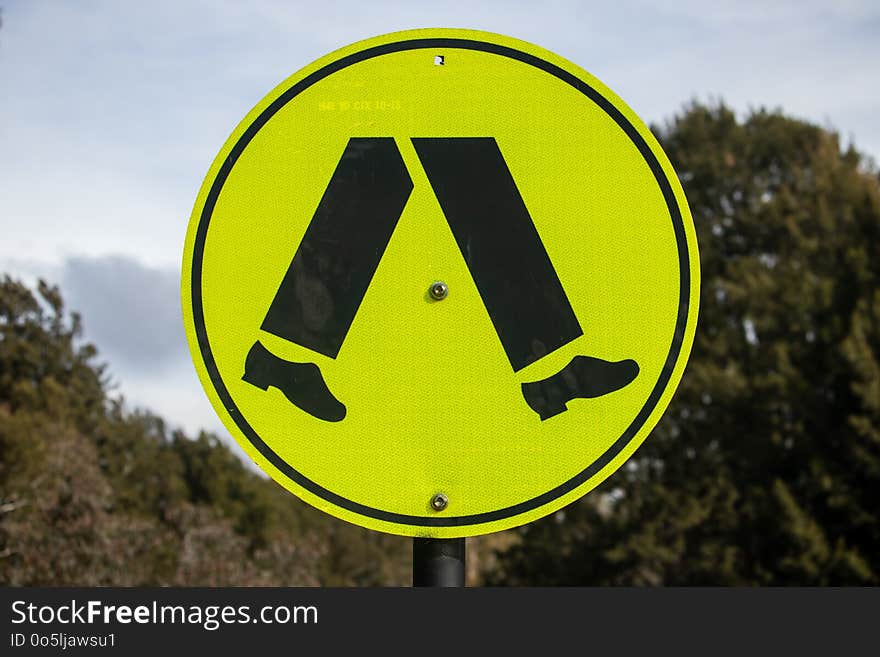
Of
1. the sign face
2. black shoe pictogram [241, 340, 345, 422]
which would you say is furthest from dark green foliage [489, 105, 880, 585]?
black shoe pictogram [241, 340, 345, 422]

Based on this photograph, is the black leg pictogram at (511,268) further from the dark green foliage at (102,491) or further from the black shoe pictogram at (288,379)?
the dark green foliage at (102,491)

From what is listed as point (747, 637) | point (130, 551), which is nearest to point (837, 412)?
point (130, 551)

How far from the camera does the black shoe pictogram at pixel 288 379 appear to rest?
1.83 meters

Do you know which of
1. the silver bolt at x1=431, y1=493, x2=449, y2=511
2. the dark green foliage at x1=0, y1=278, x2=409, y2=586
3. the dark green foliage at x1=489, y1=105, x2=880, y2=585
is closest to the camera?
the silver bolt at x1=431, y1=493, x2=449, y2=511

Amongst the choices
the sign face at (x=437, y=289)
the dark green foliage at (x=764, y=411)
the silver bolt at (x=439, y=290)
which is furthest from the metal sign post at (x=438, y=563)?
the dark green foliage at (x=764, y=411)

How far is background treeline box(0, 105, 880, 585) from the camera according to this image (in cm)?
2189

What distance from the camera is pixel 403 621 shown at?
1.76 meters

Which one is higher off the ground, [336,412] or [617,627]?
[336,412]

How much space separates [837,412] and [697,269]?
24046mm

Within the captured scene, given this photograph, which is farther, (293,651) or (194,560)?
(194,560)

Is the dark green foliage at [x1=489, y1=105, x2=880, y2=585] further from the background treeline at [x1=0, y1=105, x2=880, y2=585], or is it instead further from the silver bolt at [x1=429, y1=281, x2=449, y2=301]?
the silver bolt at [x1=429, y1=281, x2=449, y2=301]

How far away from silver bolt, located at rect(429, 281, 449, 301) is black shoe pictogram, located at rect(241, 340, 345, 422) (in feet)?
0.68

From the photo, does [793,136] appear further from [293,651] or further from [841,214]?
[293,651]

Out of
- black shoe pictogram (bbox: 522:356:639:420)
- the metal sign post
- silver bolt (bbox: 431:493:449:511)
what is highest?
black shoe pictogram (bbox: 522:356:639:420)
